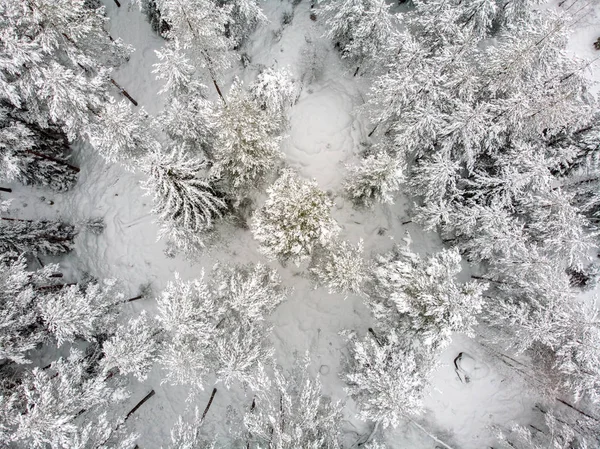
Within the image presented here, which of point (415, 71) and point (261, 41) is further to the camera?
point (261, 41)

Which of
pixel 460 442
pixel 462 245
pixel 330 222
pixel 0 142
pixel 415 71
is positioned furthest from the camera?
pixel 460 442

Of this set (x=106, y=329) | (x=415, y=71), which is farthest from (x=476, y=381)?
(x=106, y=329)

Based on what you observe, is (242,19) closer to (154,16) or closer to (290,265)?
(154,16)

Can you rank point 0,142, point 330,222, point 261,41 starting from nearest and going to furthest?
point 330,222
point 0,142
point 261,41

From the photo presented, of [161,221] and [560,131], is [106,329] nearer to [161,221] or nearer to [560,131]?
[161,221]

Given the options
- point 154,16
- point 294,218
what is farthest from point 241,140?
point 154,16

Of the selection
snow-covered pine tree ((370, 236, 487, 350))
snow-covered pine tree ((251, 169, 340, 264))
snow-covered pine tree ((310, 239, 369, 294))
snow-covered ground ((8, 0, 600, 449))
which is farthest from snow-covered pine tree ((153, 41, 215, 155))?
snow-covered pine tree ((370, 236, 487, 350))

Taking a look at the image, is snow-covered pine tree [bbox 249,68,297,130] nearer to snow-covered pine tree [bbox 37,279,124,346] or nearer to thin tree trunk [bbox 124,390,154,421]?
snow-covered pine tree [bbox 37,279,124,346]
